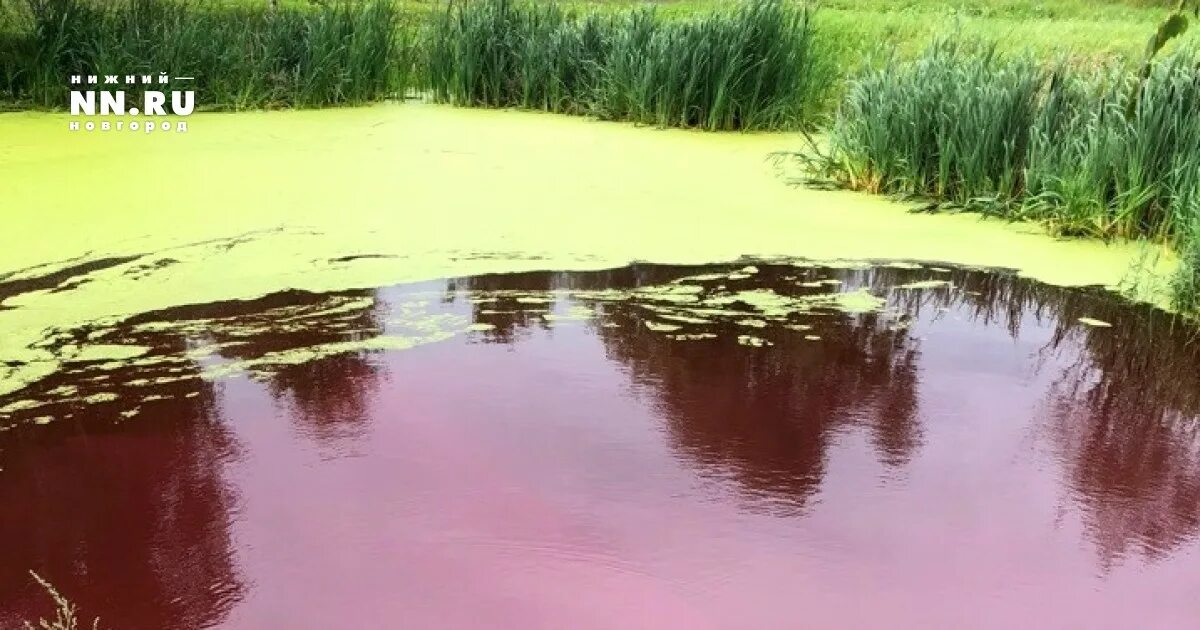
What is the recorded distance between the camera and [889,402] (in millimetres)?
2562

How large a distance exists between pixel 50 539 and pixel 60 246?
1.71 meters

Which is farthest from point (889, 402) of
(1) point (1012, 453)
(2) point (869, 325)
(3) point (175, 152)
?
(3) point (175, 152)

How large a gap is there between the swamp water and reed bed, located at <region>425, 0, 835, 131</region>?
2.40 metres

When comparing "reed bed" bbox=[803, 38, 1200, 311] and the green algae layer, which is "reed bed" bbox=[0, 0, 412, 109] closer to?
the green algae layer

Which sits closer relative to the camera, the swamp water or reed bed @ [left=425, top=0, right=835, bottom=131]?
the swamp water

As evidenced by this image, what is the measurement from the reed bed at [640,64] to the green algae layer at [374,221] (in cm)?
46

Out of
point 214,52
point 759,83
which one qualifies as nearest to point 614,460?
point 759,83

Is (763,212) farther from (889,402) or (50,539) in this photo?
(50,539)

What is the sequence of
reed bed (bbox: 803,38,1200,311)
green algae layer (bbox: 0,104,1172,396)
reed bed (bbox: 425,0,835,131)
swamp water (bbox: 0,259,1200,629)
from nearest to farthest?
swamp water (bbox: 0,259,1200,629) < green algae layer (bbox: 0,104,1172,396) < reed bed (bbox: 803,38,1200,311) < reed bed (bbox: 425,0,835,131)

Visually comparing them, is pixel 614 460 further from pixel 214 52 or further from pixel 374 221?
pixel 214 52

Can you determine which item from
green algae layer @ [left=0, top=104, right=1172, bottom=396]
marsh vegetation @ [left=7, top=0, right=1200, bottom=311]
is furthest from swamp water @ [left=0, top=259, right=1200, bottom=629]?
marsh vegetation @ [left=7, top=0, right=1200, bottom=311]

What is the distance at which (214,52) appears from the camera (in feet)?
18.6

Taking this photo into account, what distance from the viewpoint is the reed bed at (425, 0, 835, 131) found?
18.0 ft

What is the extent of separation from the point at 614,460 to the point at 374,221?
5.87 ft
